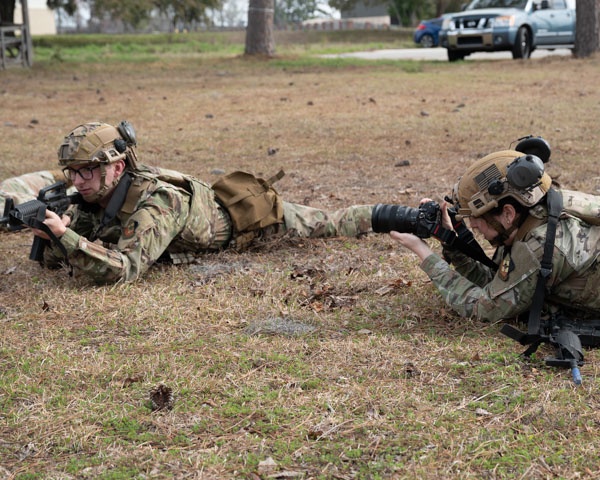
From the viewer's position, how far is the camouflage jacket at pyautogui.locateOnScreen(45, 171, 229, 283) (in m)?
5.18

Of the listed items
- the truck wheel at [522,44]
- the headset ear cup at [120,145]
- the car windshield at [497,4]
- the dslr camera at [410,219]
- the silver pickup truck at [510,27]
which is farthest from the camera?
the car windshield at [497,4]

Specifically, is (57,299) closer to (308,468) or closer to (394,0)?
(308,468)

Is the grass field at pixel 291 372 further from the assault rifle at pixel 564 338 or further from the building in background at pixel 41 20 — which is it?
the building in background at pixel 41 20

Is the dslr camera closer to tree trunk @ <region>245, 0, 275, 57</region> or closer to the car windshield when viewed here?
the car windshield

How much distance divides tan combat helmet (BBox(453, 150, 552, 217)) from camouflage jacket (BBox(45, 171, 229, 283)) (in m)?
2.06

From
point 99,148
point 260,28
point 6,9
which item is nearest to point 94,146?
point 99,148

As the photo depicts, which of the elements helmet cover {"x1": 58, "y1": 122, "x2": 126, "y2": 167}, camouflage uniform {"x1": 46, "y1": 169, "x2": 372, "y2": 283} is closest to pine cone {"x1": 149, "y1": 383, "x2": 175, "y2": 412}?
camouflage uniform {"x1": 46, "y1": 169, "x2": 372, "y2": 283}

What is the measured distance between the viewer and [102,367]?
13.5 feet

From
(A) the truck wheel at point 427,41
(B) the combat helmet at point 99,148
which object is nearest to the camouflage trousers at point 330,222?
(B) the combat helmet at point 99,148

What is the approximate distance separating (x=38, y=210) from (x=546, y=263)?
9.21 ft

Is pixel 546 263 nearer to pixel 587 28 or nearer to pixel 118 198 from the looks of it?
pixel 118 198

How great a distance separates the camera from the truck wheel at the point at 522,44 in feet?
69.6

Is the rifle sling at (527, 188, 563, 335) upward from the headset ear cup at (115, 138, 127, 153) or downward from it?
downward

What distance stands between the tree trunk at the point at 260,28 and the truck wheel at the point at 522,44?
690 cm
